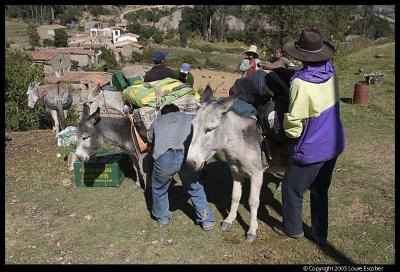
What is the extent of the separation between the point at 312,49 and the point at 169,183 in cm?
246

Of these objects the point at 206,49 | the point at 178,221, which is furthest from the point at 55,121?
the point at 206,49

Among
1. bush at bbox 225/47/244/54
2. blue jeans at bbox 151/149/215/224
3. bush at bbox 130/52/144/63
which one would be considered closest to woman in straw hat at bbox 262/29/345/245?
blue jeans at bbox 151/149/215/224

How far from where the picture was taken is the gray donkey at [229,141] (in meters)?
4.33

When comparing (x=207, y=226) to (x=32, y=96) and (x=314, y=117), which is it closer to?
(x=314, y=117)

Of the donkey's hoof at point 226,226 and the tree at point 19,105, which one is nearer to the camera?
the donkey's hoof at point 226,226

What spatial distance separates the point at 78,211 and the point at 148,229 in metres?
1.28

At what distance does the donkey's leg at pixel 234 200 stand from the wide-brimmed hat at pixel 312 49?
1803 millimetres

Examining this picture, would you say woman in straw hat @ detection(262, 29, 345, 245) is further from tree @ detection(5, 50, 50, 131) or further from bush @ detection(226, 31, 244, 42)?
bush @ detection(226, 31, 244, 42)

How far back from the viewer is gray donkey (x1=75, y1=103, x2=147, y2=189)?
5.91m

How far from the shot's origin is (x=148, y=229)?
5418mm

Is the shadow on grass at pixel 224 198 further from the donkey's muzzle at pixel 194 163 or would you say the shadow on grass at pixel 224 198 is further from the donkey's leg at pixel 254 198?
the donkey's muzzle at pixel 194 163

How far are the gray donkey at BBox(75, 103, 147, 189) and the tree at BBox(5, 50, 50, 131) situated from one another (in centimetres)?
582

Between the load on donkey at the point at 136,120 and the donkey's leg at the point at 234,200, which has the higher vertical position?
the load on donkey at the point at 136,120

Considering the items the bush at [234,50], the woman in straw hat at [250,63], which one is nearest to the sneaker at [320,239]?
the woman in straw hat at [250,63]
